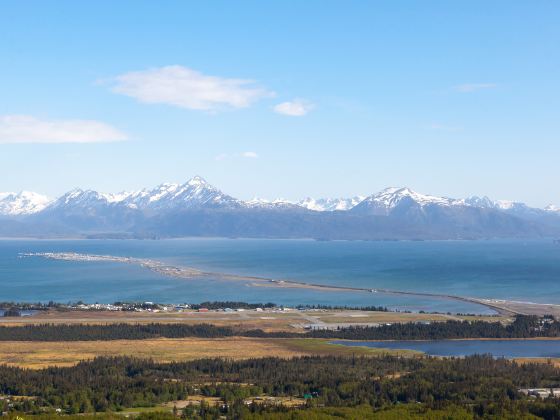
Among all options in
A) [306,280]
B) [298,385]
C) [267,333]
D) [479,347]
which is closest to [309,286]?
[306,280]

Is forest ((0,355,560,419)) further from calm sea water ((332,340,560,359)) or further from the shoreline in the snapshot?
the shoreline

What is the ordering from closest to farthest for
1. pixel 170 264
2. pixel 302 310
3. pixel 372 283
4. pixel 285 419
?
pixel 285 419 → pixel 302 310 → pixel 372 283 → pixel 170 264

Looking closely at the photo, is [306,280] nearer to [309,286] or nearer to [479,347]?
[309,286]

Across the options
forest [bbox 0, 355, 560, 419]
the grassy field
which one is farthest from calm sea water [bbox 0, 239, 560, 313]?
forest [bbox 0, 355, 560, 419]

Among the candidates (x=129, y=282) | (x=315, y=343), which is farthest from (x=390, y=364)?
(x=129, y=282)

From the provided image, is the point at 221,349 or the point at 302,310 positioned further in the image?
the point at 302,310

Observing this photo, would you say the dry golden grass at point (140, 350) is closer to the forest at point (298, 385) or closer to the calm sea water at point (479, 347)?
the forest at point (298, 385)

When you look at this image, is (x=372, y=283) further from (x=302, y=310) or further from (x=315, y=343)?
(x=315, y=343)
